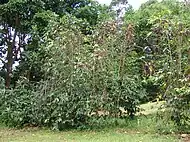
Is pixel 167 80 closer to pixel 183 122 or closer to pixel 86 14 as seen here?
pixel 183 122

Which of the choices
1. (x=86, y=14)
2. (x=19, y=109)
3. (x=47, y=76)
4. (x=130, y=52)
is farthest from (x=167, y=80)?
(x=86, y=14)

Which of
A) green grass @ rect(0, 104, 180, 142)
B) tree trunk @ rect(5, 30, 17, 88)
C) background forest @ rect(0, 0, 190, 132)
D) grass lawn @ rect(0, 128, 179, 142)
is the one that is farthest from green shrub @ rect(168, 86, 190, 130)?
tree trunk @ rect(5, 30, 17, 88)

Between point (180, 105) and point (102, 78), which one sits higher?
point (102, 78)

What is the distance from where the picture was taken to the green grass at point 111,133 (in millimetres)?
7383

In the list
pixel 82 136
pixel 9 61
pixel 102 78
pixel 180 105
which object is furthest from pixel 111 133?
pixel 9 61

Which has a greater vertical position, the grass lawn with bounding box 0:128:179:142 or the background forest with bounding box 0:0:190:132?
the background forest with bounding box 0:0:190:132

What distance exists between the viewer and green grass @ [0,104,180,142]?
738 cm

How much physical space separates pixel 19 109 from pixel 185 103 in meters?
4.45

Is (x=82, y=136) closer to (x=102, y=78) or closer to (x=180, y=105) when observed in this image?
(x=102, y=78)

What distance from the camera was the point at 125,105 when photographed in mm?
9195

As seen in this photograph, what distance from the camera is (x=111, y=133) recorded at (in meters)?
8.10

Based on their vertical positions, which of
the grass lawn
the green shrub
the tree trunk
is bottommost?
the grass lawn

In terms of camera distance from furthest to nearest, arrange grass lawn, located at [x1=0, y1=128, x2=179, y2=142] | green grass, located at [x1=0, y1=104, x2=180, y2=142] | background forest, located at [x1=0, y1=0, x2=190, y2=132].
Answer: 1. background forest, located at [x1=0, y1=0, x2=190, y2=132]
2. green grass, located at [x1=0, y1=104, x2=180, y2=142]
3. grass lawn, located at [x1=0, y1=128, x2=179, y2=142]

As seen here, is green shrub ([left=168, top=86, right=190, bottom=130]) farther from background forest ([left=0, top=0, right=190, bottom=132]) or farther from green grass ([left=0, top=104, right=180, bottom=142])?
green grass ([left=0, top=104, right=180, bottom=142])
